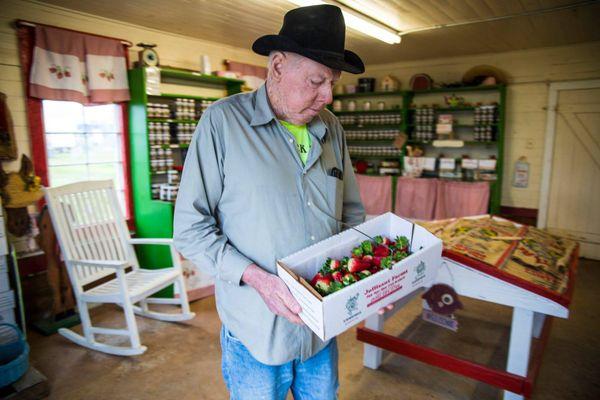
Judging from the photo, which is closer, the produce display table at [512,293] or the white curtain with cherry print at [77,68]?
the produce display table at [512,293]

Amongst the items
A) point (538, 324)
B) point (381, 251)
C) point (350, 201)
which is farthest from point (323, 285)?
point (538, 324)

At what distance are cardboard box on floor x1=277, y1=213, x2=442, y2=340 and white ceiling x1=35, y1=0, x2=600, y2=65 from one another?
2900 mm

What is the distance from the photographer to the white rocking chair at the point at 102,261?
10.2 ft

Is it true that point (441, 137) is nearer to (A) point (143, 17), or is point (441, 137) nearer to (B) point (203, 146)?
(A) point (143, 17)

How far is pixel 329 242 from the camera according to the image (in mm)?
1361

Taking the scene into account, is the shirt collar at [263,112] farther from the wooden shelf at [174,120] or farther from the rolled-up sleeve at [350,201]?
the wooden shelf at [174,120]

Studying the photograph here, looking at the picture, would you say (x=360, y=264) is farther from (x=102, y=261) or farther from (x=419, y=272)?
(x=102, y=261)

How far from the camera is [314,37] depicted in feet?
4.05

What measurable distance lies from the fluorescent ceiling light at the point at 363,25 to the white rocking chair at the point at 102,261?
253cm

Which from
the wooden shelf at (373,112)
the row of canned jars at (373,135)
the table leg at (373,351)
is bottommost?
the table leg at (373,351)

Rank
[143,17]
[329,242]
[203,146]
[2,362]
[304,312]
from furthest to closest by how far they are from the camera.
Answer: [143,17] < [2,362] < [329,242] < [203,146] < [304,312]

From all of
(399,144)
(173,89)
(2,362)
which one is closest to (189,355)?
(2,362)

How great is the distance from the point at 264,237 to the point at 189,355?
231cm

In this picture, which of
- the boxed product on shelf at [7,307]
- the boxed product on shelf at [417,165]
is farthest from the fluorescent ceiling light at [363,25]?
the boxed product on shelf at [7,307]
